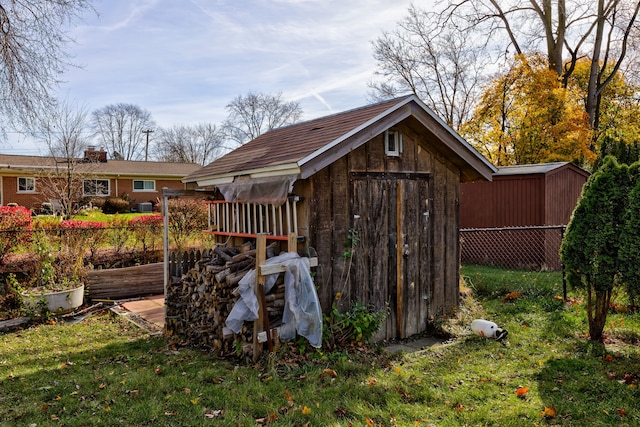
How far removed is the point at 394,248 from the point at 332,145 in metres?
1.85

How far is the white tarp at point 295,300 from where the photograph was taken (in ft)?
16.6

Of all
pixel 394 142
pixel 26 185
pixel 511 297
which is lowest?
pixel 511 297

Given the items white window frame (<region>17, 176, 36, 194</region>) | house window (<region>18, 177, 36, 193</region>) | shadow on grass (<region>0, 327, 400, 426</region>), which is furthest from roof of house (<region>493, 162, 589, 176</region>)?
house window (<region>18, 177, 36, 193</region>)

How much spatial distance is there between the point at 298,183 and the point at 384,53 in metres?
19.8

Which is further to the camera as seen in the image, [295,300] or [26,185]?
[26,185]

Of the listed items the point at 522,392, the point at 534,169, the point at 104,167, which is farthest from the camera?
the point at 104,167

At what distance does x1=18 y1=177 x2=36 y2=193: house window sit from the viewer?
81.8 feet

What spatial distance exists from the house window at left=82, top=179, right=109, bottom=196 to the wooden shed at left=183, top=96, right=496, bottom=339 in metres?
21.9

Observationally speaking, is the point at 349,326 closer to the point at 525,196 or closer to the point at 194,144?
the point at 525,196

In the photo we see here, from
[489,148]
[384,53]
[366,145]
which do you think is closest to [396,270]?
[366,145]

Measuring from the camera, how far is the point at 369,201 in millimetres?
6031

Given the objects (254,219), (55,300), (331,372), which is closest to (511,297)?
(331,372)

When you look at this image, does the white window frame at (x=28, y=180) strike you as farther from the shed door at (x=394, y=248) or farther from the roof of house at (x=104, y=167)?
the shed door at (x=394, y=248)

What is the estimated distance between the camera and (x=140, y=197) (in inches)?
1133
